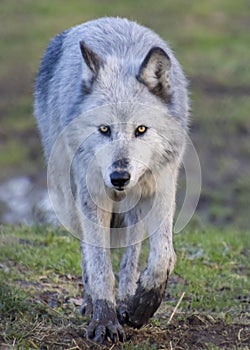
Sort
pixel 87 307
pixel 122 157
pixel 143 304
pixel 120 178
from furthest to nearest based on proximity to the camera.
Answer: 1. pixel 87 307
2. pixel 143 304
3. pixel 122 157
4. pixel 120 178

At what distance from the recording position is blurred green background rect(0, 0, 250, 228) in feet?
46.6

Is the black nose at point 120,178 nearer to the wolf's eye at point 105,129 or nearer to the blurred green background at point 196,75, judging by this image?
the wolf's eye at point 105,129

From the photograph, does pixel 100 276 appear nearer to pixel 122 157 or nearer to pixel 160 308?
pixel 122 157

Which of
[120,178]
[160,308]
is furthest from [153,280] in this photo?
[160,308]

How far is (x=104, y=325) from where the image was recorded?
612cm

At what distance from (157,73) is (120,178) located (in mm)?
892

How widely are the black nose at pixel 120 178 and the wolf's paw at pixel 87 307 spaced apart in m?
1.33

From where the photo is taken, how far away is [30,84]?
59.7ft

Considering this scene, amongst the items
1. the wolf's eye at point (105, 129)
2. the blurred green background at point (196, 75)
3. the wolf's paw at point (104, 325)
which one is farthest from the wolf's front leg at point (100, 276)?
the blurred green background at point (196, 75)

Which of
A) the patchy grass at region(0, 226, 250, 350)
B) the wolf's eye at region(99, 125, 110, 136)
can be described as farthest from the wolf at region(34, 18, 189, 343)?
the patchy grass at region(0, 226, 250, 350)

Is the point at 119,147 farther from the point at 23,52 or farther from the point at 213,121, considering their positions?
the point at 23,52

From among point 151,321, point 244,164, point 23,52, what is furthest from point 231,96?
point 151,321

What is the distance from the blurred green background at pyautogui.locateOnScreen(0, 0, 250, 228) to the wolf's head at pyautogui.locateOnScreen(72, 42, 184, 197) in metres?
5.60

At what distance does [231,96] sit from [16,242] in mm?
9591
